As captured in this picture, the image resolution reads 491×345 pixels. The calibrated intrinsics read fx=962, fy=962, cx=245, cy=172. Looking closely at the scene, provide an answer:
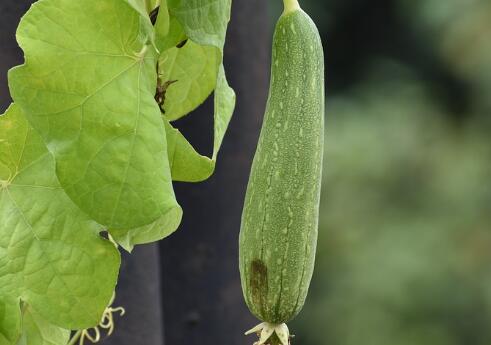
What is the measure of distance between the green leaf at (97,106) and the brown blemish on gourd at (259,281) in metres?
0.13

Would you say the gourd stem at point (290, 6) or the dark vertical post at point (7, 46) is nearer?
the gourd stem at point (290, 6)

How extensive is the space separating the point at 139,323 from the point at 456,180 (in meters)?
2.74

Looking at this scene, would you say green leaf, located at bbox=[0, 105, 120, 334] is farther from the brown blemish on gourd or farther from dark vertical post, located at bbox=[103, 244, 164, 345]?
dark vertical post, located at bbox=[103, 244, 164, 345]

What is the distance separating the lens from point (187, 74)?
80 centimetres

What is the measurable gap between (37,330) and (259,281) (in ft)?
0.62

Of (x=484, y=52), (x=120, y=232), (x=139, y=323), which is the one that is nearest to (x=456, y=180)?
(x=484, y=52)

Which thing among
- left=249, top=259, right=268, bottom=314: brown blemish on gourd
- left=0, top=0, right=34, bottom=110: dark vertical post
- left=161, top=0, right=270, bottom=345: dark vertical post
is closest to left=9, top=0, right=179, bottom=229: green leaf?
left=249, top=259, right=268, bottom=314: brown blemish on gourd

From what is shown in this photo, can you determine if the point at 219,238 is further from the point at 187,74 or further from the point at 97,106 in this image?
the point at 97,106

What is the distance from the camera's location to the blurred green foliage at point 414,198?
340cm

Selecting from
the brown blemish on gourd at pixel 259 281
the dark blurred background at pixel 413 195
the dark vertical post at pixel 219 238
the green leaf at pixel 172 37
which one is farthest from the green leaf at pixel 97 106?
the dark blurred background at pixel 413 195

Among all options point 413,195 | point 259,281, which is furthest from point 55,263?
point 413,195

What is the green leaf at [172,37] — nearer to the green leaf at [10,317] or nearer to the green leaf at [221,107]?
the green leaf at [221,107]

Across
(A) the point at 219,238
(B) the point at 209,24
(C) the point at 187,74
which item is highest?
(B) the point at 209,24

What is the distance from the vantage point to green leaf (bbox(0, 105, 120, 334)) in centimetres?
70
